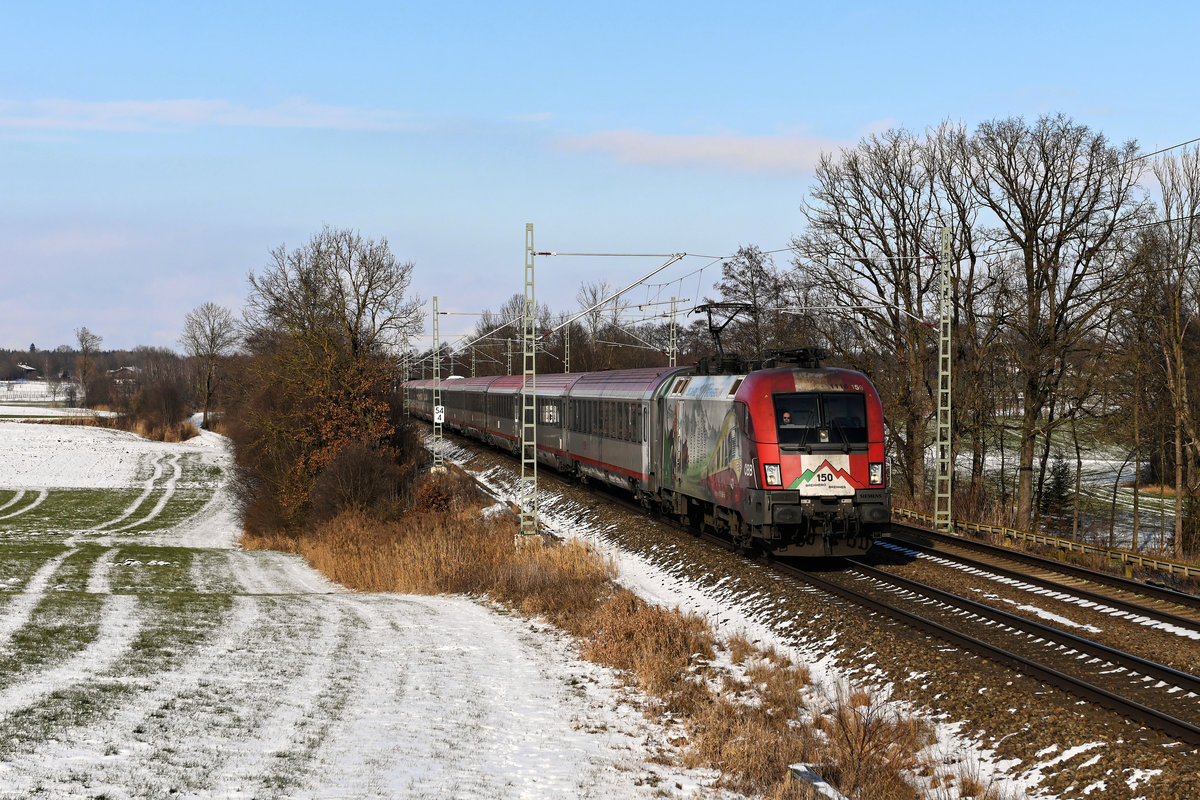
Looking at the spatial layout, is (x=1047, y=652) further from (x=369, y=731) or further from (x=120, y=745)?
(x=120, y=745)

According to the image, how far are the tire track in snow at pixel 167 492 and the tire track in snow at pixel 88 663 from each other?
1211 inches

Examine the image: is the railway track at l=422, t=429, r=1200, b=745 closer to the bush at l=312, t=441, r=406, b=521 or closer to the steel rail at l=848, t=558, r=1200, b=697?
the steel rail at l=848, t=558, r=1200, b=697

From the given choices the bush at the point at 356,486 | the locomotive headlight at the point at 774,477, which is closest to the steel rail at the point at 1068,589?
the locomotive headlight at the point at 774,477

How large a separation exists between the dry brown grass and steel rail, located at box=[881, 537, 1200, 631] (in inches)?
191

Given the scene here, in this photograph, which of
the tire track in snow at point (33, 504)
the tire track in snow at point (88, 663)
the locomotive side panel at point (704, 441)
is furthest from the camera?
the tire track in snow at point (33, 504)

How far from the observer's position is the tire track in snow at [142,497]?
144 feet

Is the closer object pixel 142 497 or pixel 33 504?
pixel 33 504

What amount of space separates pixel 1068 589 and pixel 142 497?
2002 inches

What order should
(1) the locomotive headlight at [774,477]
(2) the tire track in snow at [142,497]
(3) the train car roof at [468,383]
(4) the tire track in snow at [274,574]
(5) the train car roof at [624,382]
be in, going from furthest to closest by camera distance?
(3) the train car roof at [468,383] → (2) the tire track in snow at [142,497] → (4) the tire track in snow at [274,574] → (5) the train car roof at [624,382] → (1) the locomotive headlight at [774,477]

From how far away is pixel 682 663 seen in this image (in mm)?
12359

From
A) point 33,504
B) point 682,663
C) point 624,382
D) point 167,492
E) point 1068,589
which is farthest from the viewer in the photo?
point 167,492

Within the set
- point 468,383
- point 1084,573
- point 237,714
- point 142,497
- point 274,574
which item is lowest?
point 142,497

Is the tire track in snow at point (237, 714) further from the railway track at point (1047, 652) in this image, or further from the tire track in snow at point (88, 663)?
the railway track at point (1047, 652)

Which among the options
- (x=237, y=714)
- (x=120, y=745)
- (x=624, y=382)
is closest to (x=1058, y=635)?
(x=237, y=714)
